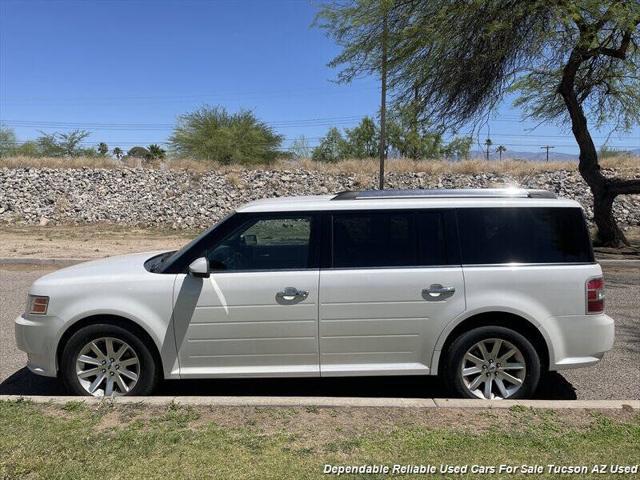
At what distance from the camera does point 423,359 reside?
4496 millimetres

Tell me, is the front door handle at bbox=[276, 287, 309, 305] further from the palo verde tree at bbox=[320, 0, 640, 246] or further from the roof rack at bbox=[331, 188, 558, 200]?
the palo verde tree at bbox=[320, 0, 640, 246]

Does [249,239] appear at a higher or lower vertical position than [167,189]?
lower

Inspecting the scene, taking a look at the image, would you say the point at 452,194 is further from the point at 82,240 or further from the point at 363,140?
the point at 363,140

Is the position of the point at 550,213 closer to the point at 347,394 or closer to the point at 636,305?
the point at 347,394

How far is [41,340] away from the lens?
4469 millimetres

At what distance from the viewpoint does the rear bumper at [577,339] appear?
4469mm

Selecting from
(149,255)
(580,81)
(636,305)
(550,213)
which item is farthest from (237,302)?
(580,81)

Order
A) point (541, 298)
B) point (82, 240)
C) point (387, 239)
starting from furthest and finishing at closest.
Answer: point (82, 240) → point (387, 239) → point (541, 298)

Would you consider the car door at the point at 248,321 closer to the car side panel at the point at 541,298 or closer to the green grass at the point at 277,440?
the green grass at the point at 277,440

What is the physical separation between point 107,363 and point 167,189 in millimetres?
20650

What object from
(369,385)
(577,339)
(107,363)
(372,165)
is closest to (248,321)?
(107,363)

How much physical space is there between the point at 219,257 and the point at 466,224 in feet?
6.84

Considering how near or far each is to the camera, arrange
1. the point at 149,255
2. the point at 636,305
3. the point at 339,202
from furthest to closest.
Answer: the point at 636,305 < the point at 149,255 < the point at 339,202

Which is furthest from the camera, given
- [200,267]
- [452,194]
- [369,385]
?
[369,385]
